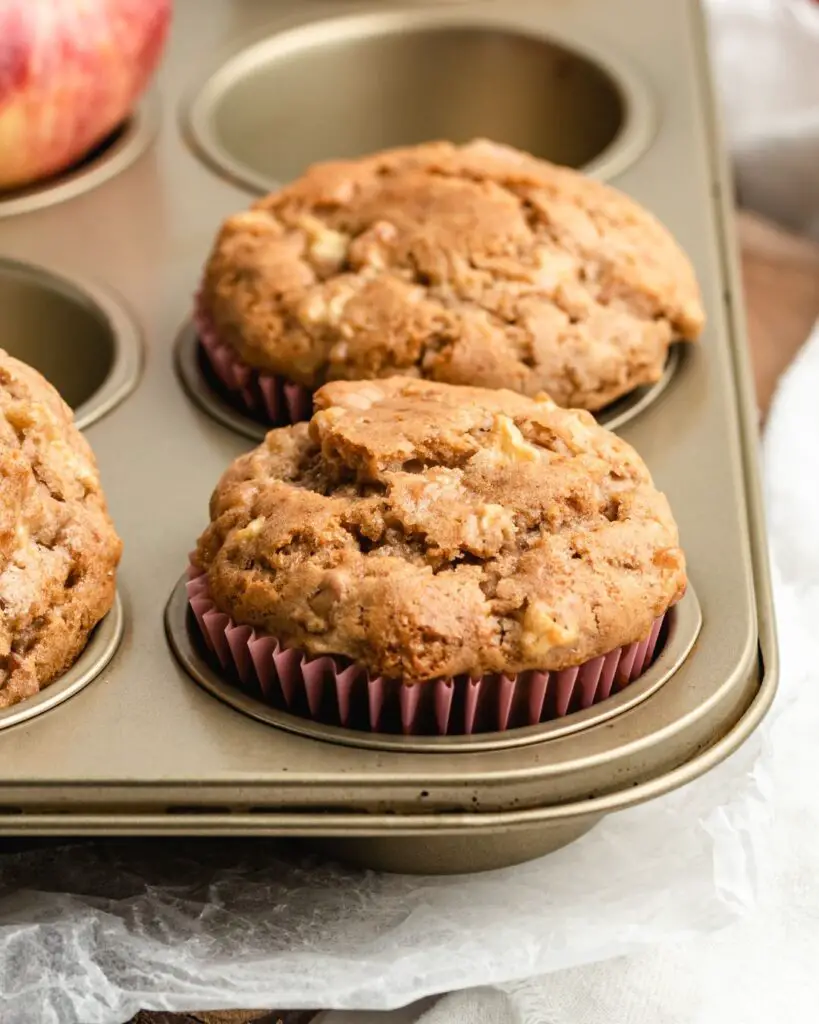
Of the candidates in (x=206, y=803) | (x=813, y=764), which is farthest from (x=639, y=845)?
(x=206, y=803)

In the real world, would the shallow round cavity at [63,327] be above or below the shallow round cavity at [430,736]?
below

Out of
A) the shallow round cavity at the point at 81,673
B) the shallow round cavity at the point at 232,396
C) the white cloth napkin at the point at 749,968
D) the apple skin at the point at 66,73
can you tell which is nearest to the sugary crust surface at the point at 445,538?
the shallow round cavity at the point at 81,673

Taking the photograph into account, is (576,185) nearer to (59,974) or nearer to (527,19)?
(527,19)

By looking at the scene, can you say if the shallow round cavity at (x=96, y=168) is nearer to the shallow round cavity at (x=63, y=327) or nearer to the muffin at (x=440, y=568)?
the shallow round cavity at (x=63, y=327)

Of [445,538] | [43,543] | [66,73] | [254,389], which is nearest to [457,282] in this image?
[254,389]

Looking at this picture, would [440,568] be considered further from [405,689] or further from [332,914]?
[332,914]

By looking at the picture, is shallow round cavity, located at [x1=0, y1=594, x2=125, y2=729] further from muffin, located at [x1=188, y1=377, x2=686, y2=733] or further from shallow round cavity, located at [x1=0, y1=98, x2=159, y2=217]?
shallow round cavity, located at [x1=0, y1=98, x2=159, y2=217]

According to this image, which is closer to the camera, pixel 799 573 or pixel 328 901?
pixel 328 901

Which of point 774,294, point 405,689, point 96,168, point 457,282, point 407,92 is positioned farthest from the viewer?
point 407,92
